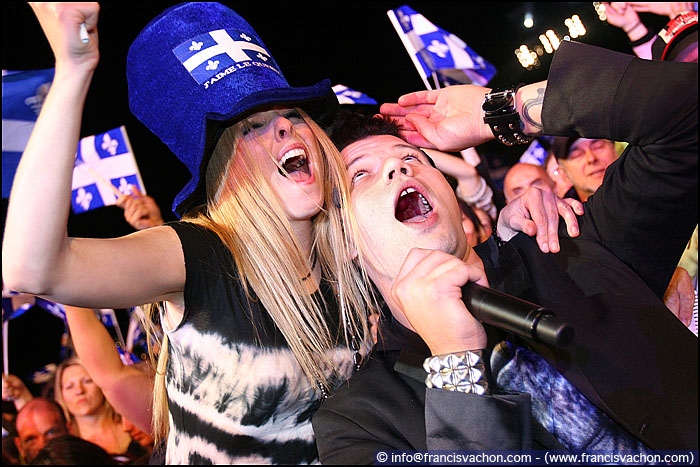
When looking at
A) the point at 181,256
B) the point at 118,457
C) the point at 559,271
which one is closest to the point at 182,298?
the point at 181,256

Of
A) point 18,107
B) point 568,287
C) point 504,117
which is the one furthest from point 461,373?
point 18,107

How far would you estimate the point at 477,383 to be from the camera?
1213mm

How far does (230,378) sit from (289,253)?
0.41 metres

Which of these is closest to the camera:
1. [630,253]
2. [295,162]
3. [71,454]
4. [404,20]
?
[630,253]

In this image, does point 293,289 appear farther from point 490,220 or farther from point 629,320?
point 490,220

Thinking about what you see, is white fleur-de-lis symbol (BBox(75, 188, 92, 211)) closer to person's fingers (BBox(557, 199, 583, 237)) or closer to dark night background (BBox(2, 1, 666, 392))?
dark night background (BBox(2, 1, 666, 392))

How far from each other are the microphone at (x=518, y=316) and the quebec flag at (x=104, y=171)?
324cm

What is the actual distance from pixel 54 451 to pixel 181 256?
2.41m

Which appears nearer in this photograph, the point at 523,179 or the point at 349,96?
the point at 523,179

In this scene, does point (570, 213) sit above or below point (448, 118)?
below

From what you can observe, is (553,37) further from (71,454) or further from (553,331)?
(71,454)

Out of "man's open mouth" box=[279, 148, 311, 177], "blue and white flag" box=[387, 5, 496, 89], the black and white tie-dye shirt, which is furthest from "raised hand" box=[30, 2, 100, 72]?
"blue and white flag" box=[387, 5, 496, 89]

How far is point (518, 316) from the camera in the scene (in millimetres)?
1067

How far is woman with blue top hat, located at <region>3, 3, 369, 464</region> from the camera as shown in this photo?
1411 millimetres
